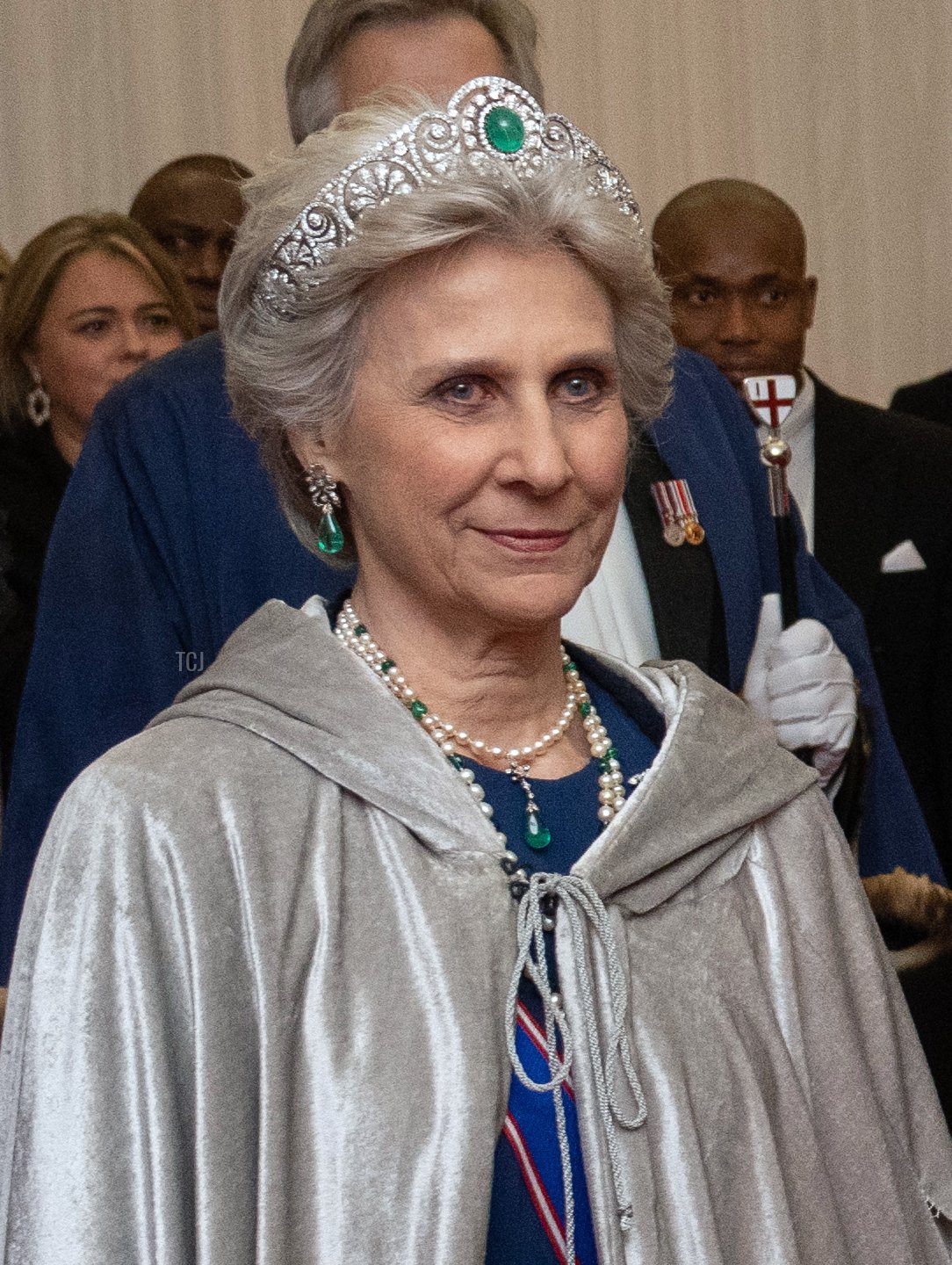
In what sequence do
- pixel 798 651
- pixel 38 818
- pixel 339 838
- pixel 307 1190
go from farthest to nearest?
pixel 798 651, pixel 38 818, pixel 339 838, pixel 307 1190

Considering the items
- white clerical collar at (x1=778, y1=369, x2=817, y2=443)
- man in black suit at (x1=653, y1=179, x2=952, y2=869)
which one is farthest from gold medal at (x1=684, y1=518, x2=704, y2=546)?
white clerical collar at (x1=778, y1=369, x2=817, y2=443)

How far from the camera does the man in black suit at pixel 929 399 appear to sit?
4738mm

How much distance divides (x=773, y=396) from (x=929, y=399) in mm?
2208

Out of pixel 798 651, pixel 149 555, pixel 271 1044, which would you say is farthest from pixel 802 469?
pixel 271 1044

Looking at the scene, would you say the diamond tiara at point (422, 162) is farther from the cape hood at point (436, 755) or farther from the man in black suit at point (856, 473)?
the man in black suit at point (856, 473)

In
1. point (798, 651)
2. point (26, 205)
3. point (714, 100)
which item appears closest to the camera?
point (798, 651)

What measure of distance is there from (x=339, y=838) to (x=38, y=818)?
0.80 m

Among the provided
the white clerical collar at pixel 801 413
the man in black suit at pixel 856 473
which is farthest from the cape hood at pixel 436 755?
the white clerical collar at pixel 801 413

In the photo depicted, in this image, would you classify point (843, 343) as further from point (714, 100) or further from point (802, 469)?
point (802, 469)

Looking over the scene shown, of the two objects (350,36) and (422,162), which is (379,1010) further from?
(350,36)

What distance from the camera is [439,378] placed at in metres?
1.70

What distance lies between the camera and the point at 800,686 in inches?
102

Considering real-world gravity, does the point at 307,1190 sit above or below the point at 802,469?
below

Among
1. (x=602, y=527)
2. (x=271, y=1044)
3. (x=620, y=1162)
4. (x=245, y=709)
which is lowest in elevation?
(x=620, y=1162)
